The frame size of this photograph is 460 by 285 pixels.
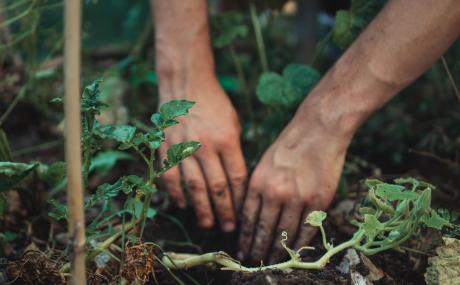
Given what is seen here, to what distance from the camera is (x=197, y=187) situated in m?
1.17

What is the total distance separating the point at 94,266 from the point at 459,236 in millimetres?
654

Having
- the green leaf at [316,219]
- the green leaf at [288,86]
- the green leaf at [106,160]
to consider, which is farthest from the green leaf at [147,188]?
the green leaf at [106,160]

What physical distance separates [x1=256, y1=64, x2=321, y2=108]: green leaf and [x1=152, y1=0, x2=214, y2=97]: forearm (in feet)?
0.43

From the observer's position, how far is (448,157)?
162cm

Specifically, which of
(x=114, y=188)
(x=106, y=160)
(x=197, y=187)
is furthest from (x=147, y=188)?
(x=106, y=160)

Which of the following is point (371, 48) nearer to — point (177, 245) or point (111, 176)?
point (177, 245)

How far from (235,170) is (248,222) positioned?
11 centimetres

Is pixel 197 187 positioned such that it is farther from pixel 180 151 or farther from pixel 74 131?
pixel 74 131

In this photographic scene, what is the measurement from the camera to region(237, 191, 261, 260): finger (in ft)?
3.76

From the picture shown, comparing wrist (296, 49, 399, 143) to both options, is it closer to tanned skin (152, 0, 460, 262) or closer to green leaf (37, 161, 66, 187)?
tanned skin (152, 0, 460, 262)

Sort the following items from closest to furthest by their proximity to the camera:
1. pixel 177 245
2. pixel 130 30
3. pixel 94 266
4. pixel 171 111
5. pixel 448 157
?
pixel 171 111
pixel 94 266
pixel 177 245
pixel 448 157
pixel 130 30

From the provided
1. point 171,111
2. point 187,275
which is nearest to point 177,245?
point 187,275

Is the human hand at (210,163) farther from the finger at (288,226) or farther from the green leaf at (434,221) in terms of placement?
the green leaf at (434,221)

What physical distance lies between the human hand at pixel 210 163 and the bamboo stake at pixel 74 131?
464 mm
